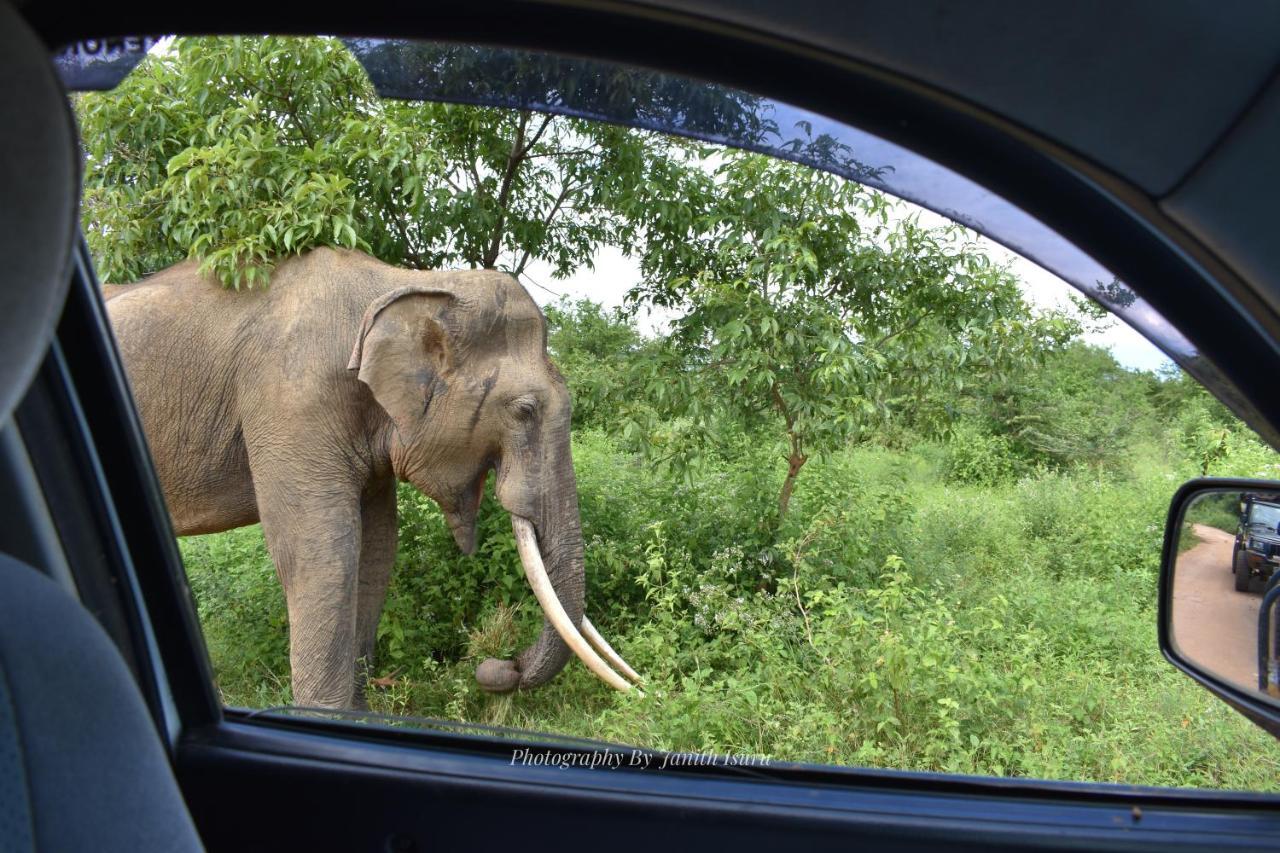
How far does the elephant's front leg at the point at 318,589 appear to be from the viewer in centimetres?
341

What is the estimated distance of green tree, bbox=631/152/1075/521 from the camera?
4.03 metres

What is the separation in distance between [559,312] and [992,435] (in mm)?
3275

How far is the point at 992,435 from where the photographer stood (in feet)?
22.1

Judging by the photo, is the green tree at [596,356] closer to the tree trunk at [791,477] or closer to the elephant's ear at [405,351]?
the tree trunk at [791,477]

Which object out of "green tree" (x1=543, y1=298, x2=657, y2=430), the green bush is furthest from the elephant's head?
the green bush

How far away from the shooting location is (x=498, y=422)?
359cm

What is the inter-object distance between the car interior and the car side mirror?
2 cm

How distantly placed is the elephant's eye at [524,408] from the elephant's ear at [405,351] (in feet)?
0.92

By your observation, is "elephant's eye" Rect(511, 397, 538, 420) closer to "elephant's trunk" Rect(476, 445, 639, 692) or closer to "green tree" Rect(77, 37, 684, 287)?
"elephant's trunk" Rect(476, 445, 639, 692)

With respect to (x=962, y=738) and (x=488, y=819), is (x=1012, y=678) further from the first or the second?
(x=488, y=819)

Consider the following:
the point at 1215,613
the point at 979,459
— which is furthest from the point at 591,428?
the point at 1215,613

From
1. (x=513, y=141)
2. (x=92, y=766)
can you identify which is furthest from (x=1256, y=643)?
(x=513, y=141)

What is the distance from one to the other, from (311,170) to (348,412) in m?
0.99

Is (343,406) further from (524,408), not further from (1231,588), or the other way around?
(1231,588)
